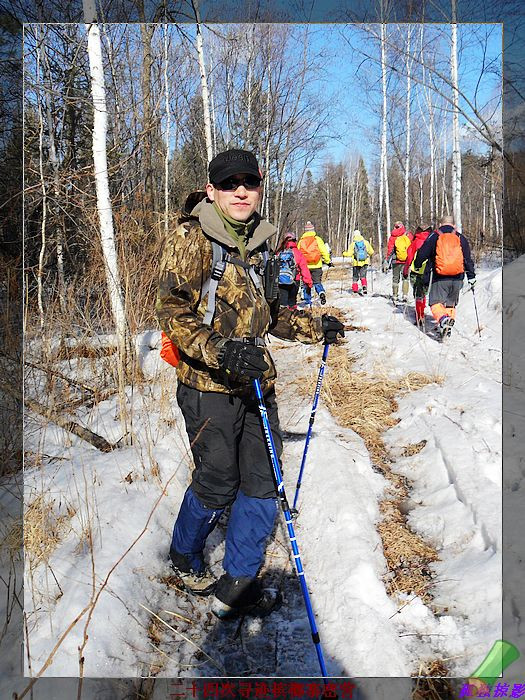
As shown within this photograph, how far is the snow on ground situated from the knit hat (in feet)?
5.47

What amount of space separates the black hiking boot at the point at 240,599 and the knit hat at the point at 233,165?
1904mm

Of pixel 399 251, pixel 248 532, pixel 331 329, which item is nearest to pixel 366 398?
pixel 331 329

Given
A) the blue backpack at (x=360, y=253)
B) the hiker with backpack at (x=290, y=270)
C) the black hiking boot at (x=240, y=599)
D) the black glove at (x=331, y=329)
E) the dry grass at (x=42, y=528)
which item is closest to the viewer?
the black hiking boot at (x=240, y=599)

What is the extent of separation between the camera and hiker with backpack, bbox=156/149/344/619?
1923 mm

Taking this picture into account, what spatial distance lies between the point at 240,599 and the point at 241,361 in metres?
1.22

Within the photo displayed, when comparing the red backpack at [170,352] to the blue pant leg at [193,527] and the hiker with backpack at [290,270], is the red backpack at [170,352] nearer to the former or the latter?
the blue pant leg at [193,527]

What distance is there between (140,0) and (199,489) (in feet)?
14.8

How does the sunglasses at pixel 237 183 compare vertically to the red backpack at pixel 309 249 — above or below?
below

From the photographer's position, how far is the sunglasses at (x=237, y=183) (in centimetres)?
197

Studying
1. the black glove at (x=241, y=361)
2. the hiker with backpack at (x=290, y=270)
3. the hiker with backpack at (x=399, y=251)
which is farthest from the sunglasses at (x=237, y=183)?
the hiker with backpack at (x=399, y=251)

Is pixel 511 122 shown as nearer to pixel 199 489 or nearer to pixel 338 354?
pixel 199 489

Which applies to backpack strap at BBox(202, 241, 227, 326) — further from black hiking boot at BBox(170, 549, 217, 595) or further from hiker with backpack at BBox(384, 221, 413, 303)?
hiker with backpack at BBox(384, 221, 413, 303)

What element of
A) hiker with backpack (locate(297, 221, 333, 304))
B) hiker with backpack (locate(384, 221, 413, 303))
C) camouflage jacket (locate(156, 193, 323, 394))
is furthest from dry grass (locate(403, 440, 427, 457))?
hiker with backpack (locate(384, 221, 413, 303))

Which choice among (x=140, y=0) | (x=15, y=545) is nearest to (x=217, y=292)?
(x=15, y=545)
